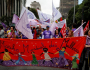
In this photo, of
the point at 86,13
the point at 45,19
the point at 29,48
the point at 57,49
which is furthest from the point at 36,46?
the point at 86,13

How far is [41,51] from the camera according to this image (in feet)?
19.5

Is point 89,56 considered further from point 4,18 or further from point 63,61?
point 4,18

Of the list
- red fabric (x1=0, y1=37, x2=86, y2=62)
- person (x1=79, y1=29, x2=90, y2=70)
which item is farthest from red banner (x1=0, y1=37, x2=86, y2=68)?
person (x1=79, y1=29, x2=90, y2=70)

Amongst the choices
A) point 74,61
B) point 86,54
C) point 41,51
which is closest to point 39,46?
point 41,51

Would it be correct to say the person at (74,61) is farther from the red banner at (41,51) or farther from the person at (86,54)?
the person at (86,54)

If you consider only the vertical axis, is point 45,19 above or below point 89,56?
above

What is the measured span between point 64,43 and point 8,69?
2.42 metres

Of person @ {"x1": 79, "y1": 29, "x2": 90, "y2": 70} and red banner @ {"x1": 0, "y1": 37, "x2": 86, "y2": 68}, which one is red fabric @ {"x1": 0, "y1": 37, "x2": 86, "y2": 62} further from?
person @ {"x1": 79, "y1": 29, "x2": 90, "y2": 70}

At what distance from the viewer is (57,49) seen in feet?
19.2

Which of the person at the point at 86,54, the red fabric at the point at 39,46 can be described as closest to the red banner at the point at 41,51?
the red fabric at the point at 39,46

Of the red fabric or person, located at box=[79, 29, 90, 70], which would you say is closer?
person, located at box=[79, 29, 90, 70]

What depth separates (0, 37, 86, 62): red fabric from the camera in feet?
18.5

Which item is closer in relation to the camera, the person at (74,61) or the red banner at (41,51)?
the person at (74,61)

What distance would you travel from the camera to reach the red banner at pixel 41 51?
18.5 ft
